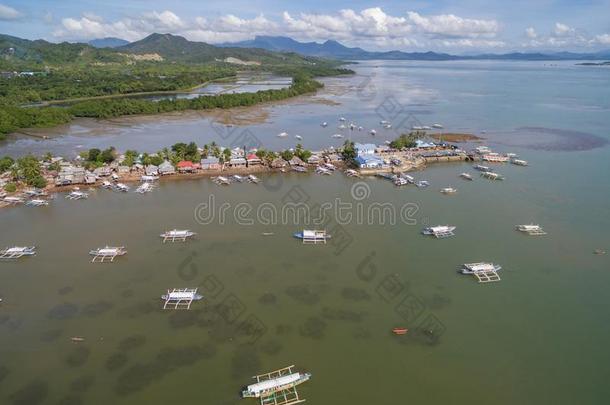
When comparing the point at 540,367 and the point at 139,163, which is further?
the point at 139,163

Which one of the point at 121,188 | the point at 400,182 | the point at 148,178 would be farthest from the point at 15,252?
the point at 400,182

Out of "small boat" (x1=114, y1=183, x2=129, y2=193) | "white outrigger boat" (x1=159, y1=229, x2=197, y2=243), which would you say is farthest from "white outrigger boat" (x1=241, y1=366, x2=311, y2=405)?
"small boat" (x1=114, y1=183, x2=129, y2=193)

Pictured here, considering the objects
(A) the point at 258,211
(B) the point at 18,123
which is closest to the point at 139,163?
(A) the point at 258,211

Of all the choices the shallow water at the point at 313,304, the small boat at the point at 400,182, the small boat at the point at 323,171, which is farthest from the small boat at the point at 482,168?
the small boat at the point at 323,171

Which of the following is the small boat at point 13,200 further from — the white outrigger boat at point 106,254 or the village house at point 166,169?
the white outrigger boat at point 106,254

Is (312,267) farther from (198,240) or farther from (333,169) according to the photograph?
(333,169)

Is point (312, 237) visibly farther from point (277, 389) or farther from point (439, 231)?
point (277, 389)
